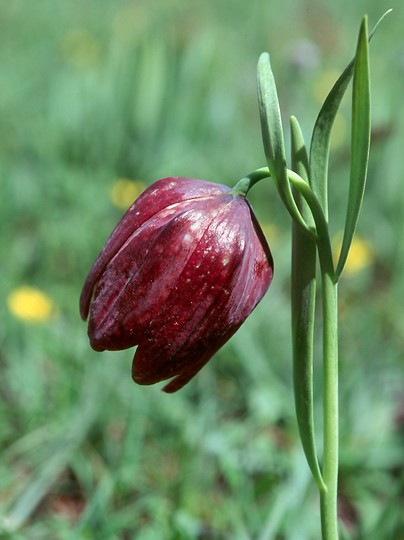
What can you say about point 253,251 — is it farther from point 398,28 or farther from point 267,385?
point 398,28

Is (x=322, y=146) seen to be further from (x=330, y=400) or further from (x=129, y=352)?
(x=129, y=352)

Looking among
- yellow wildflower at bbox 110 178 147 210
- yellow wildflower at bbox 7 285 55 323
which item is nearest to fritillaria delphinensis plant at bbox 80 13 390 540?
yellow wildflower at bbox 7 285 55 323

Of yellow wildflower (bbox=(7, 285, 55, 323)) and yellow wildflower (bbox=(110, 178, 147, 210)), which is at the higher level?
yellow wildflower (bbox=(110, 178, 147, 210))

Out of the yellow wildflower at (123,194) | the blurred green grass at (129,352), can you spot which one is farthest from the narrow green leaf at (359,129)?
the yellow wildflower at (123,194)

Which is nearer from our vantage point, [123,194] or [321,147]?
[321,147]

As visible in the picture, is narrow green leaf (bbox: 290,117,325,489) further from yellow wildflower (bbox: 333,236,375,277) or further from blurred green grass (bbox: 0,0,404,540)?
yellow wildflower (bbox: 333,236,375,277)

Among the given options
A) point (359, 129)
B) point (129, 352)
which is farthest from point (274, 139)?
point (129, 352)
